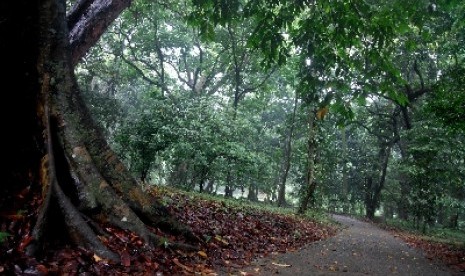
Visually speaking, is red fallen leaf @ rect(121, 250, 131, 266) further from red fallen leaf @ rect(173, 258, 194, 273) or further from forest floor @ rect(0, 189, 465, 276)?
red fallen leaf @ rect(173, 258, 194, 273)

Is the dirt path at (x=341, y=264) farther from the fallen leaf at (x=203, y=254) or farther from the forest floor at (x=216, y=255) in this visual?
the fallen leaf at (x=203, y=254)

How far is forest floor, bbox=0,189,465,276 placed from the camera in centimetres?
360

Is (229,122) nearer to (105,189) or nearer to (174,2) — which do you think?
(174,2)

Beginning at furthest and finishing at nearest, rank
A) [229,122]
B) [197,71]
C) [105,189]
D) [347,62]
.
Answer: [197,71], [229,122], [347,62], [105,189]

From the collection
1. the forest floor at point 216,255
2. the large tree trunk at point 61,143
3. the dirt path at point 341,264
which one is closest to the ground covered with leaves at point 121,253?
the forest floor at point 216,255

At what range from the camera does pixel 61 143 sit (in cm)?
468

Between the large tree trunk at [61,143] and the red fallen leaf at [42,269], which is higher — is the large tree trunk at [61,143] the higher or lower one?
the higher one

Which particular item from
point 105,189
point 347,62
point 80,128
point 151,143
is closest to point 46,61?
point 80,128

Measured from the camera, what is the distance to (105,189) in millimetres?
4766

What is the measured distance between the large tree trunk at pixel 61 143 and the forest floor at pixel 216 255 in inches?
8.8

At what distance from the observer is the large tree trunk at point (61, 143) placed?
13.8 ft

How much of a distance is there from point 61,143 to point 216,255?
2889mm

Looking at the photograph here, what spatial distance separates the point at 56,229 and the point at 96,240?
437 mm

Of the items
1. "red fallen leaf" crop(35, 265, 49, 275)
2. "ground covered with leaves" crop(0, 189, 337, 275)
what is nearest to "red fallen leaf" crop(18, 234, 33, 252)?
"ground covered with leaves" crop(0, 189, 337, 275)
